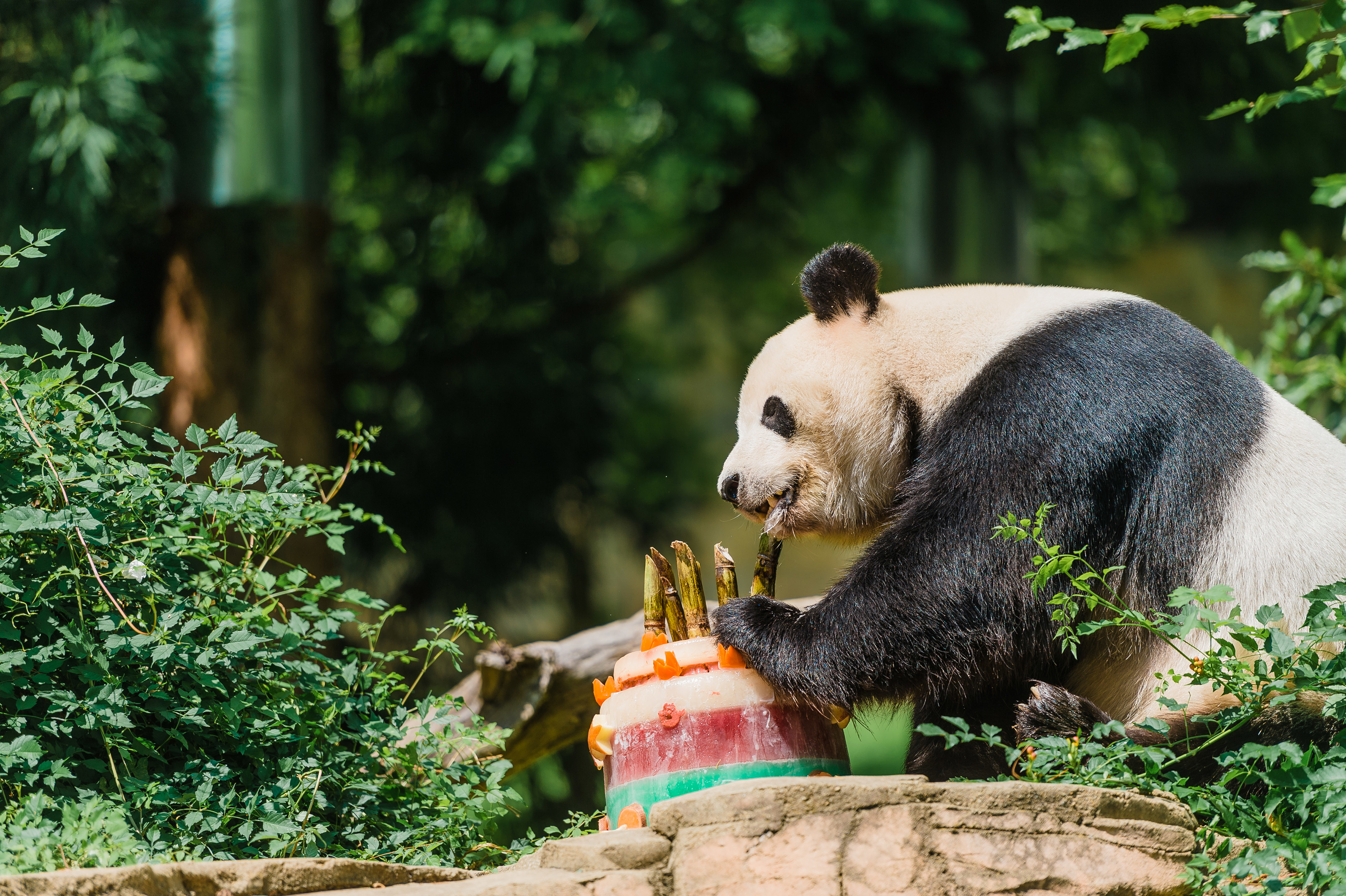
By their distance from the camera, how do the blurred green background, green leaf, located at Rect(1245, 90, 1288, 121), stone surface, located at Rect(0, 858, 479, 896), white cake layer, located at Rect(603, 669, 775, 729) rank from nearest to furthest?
1. stone surface, located at Rect(0, 858, 479, 896)
2. white cake layer, located at Rect(603, 669, 775, 729)
3. green leaf, located at Rect(1245, 90, 1288, 121)
4. the blurred green background

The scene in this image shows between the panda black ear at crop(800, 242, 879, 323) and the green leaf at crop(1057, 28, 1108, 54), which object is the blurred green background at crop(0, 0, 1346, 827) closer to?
the panda black ear at crop(800, 242, 879, 323)

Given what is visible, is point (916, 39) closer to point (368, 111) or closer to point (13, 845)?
point (368, 111)

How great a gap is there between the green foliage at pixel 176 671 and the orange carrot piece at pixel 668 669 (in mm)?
677

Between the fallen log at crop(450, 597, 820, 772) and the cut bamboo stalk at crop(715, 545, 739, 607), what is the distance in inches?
58.1

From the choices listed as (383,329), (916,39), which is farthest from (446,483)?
(916,39)

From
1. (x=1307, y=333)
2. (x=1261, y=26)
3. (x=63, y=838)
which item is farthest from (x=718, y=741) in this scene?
(x=1307, y=333)

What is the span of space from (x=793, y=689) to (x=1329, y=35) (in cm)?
229

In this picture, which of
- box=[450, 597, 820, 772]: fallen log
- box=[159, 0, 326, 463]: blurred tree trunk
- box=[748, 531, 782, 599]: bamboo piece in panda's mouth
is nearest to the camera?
box=[748, 531, 782, 599]: bamboo piece in panda's mouth

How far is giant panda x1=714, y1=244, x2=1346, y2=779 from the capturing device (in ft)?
10.3

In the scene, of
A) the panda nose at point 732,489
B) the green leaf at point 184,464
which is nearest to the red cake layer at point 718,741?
the panda nose at point 732,489

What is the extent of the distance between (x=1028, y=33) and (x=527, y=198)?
5.74 m

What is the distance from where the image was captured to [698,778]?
2941 mm

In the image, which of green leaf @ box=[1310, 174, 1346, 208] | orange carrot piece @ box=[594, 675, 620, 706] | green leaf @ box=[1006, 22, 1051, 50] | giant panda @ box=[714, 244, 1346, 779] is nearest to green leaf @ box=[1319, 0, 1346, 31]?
green leaf @ box=[1310, 174, 1346, 208]

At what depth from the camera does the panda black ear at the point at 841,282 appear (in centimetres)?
367
